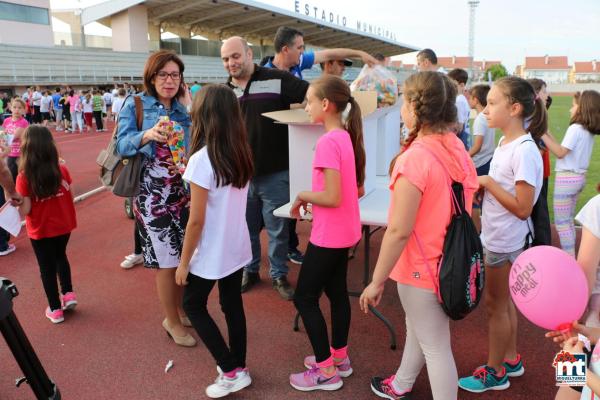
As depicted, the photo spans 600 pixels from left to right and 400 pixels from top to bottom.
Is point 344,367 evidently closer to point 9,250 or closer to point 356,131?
point 356,131

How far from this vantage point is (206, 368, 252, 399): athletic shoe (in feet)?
8.54

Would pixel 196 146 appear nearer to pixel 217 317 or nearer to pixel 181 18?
pixel 217 317

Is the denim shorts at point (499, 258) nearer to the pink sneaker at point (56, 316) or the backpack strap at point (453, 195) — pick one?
the backpack strap at point (453, 195)

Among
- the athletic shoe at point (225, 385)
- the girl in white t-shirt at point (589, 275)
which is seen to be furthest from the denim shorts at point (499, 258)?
the athletic shoe at point (225, 385)

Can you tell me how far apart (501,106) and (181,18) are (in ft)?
139

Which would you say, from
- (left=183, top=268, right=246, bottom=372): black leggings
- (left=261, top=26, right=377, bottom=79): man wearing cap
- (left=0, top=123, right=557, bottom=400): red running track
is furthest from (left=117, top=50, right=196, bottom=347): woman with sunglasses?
(left=261, top=26, right=377, bottom=79): man wearing cap

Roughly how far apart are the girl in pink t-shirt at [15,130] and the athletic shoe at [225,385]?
4.19 meters

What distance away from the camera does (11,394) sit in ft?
8.93

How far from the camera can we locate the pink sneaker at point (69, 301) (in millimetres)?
3684

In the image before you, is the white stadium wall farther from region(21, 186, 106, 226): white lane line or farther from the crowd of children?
the crowd of children

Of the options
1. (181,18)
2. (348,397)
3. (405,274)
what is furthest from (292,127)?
(181,18)

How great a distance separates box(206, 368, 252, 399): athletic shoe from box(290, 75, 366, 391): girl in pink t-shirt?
31cm

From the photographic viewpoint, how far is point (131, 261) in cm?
468

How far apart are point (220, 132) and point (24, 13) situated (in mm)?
35841
